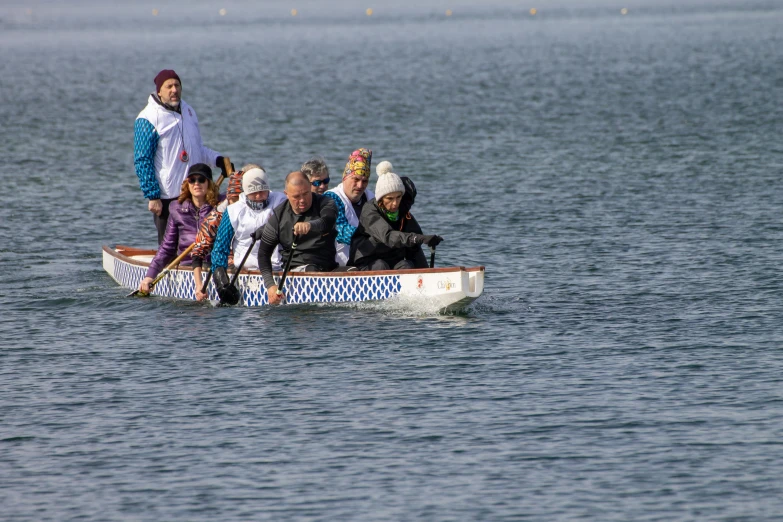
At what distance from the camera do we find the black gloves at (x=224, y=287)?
1570 centimetres

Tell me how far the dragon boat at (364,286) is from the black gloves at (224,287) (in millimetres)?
173

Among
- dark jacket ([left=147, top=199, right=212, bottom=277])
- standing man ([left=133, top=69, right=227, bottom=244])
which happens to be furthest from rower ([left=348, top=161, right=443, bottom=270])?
standing man ([left=133, top=69, right=227, bottom=244])

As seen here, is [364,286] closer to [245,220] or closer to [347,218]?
[347,218]

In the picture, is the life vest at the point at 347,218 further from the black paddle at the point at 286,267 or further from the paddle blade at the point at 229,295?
the paddle blade at the point at 229,295

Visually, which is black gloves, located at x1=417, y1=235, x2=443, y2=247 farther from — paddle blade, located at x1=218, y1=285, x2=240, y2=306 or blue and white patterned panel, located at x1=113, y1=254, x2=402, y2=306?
paddle blade, located at x1=218, y1=285, x2=240, y2=306

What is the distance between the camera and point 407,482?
1033 centimetres

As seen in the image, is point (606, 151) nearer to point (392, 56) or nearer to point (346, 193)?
point (346, 193)

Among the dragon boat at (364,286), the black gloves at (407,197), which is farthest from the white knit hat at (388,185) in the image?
the dragon boat at (364,286)

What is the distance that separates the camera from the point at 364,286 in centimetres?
1528

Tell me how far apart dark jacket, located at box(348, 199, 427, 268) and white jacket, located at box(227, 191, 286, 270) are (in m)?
0.96

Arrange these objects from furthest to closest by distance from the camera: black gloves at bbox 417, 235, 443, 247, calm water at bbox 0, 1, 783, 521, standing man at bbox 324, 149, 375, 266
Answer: standing man at bbox 324, 149, 375, 266, black gloves at bbox 417, 235, 443, 247, calm water at bbox 0, 1, 783, 521

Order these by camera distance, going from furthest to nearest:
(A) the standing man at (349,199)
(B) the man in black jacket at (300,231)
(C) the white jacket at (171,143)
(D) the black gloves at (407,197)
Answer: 1. (C) the white jacket at (171,143)
2. (A) the standing man at (349,199)
3. (D) the black gloves at (407,197)
4. (B) the man in black jacket at (300,231)

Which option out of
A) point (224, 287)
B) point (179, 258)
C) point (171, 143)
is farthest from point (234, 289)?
point (171, 143)

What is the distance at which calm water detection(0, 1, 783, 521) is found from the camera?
1024 centimetres
